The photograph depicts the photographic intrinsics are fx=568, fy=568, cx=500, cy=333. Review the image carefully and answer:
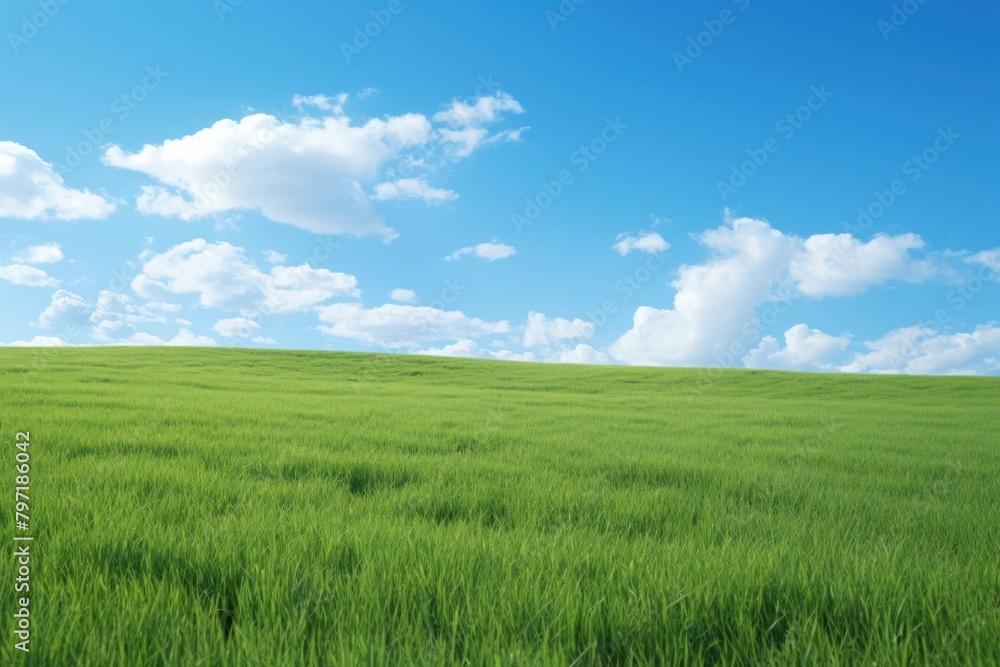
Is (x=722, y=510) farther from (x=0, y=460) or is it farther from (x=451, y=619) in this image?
(x=0, y=460)

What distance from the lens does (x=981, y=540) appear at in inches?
158

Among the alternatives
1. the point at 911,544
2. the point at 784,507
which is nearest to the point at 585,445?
the point at 784,507

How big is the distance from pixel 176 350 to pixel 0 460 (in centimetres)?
4114

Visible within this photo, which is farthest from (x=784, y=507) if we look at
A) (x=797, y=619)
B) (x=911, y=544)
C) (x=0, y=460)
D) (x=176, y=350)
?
(x=176, y=350)

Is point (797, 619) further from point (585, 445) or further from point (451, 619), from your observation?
point (585, 445)

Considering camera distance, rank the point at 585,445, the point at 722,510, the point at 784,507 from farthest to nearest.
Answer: the point at 585,445, the point at 784,507, the point at 722,510

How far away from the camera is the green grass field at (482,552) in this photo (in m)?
2.23

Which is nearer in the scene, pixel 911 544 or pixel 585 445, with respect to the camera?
pixel 911 544

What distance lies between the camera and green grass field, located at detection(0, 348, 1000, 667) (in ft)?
7.32

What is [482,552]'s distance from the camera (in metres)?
3.17

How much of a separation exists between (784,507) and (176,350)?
149 ft

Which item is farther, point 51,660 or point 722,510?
point 722,510

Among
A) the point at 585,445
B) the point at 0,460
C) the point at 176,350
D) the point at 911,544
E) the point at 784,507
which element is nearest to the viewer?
the point at 911,544

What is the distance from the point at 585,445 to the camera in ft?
28.2
